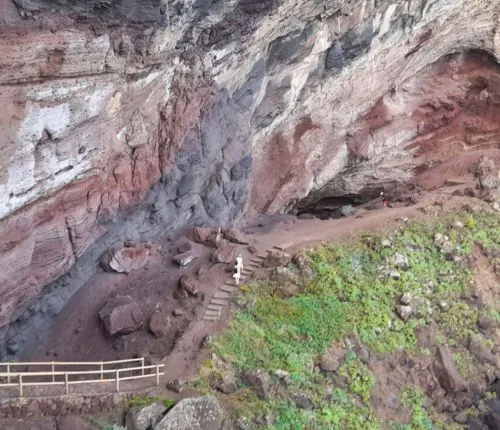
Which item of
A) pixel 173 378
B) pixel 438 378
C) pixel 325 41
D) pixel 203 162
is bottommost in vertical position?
pixel 438 378

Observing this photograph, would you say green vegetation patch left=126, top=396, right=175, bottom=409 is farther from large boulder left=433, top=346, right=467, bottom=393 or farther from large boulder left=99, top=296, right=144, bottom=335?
large boulder left=433, top=346, right=467, bottom=393

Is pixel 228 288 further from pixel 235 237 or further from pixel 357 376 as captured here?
pixel 357 376

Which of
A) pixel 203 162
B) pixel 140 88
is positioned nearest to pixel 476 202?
pixel 203 162

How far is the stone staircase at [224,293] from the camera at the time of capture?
15984 millimetres

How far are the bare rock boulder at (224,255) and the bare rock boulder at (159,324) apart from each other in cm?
261

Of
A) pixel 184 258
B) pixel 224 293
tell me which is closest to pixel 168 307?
pixel 224 293

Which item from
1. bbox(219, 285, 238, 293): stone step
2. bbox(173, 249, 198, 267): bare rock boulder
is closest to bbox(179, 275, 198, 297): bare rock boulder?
bbox(219, 285, 238, 293): stone step

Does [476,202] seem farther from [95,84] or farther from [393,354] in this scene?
[95,84]

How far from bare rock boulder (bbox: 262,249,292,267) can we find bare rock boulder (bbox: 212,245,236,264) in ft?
3.38

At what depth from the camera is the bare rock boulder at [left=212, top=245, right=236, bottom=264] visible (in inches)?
705

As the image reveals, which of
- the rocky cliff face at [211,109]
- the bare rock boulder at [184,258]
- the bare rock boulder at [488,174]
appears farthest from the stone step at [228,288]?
the bare rock boulder at [488,174]

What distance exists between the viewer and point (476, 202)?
20641 millimetres

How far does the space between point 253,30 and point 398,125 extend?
1226 centimetres

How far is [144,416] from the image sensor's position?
12.3 meters
